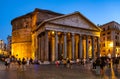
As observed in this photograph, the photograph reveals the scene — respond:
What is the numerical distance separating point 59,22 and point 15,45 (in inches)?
802

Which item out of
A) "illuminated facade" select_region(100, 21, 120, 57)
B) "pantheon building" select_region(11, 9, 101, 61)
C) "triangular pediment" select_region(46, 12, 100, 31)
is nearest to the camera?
"pantheon building" select_region(11, 9, 101, 61)

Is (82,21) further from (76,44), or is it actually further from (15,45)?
(15,45)

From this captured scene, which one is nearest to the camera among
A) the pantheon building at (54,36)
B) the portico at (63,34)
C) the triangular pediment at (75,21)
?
the portico at (63,34)

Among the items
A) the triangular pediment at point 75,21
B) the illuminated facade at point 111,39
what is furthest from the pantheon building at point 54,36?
the illuminated facade at point 111,39

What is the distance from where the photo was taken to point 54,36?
40.8m

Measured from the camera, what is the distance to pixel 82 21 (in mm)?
43844

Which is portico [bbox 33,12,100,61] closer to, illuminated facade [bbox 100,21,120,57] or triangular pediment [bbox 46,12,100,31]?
triangular pediment [bbox 46,12,100,31]

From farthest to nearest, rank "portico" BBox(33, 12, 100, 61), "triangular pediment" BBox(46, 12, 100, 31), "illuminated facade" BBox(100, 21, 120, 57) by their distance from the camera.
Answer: "illuminated facade" BBox(100, 21, 120, 57)
"triangular pediment" BBox(46, 12, 100, 31)
"portico" BBox(33, 12, 100, 61)

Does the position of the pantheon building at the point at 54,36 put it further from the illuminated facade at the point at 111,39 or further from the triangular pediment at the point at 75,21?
the illuminated facade at the point at 111,39

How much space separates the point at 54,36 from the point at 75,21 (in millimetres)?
5871

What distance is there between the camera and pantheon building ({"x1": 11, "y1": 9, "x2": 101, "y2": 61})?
128 ft

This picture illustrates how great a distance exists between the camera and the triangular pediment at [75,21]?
39.9 meters

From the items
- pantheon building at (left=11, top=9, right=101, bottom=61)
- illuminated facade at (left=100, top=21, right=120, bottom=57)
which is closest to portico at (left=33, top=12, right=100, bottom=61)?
pantheon building at (left=11, top=9, right=101, bottom=61)

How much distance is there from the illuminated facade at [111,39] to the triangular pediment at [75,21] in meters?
18.7
